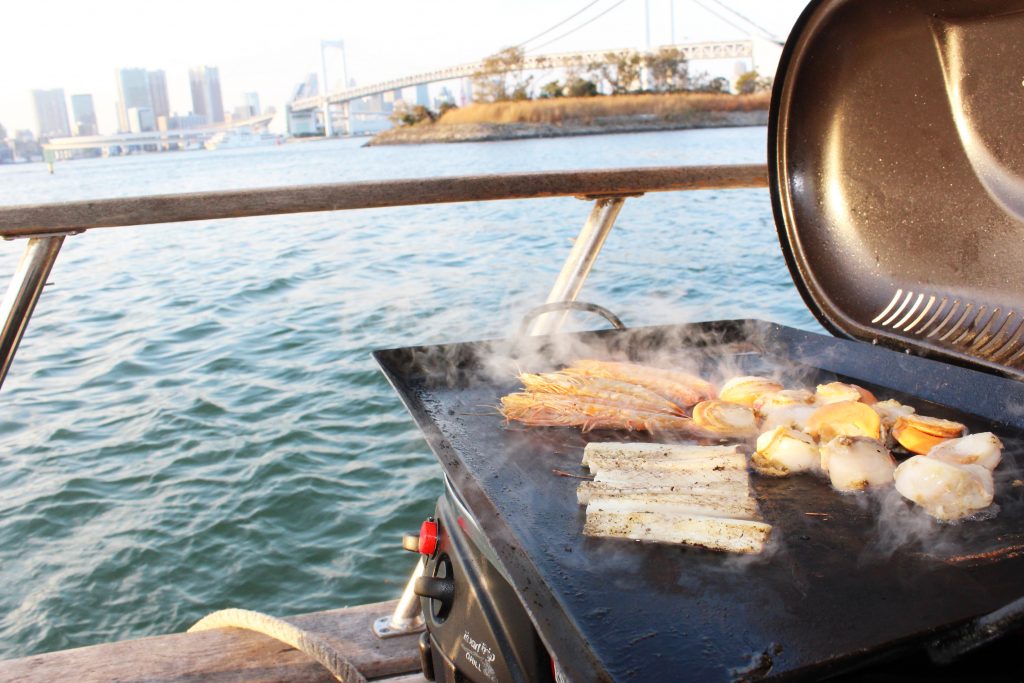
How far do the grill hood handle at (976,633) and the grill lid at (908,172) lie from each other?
635 millimetres

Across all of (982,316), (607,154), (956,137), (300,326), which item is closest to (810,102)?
(956,137)

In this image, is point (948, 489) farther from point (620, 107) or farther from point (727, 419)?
point (620, 107)

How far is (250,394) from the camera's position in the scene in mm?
7934

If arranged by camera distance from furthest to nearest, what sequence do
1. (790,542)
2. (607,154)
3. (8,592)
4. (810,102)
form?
(607,154) < (8,592) < (810,102) < (790,542)

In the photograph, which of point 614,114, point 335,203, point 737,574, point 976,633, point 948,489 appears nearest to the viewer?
point 976,633

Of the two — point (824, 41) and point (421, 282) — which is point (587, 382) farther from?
point (421, 282)

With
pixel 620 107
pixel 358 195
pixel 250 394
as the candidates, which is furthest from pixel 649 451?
pixel 620 107

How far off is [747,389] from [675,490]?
0.52 meters

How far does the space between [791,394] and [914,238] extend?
1.53 ft

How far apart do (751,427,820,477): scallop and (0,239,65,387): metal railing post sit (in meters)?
1.72

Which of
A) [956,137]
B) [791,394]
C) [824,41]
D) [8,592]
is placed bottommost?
[8,592]

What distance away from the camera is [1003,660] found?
1029mm

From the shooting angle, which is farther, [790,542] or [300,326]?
[300,326]

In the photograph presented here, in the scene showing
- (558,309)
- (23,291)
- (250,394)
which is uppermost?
(23,291)
